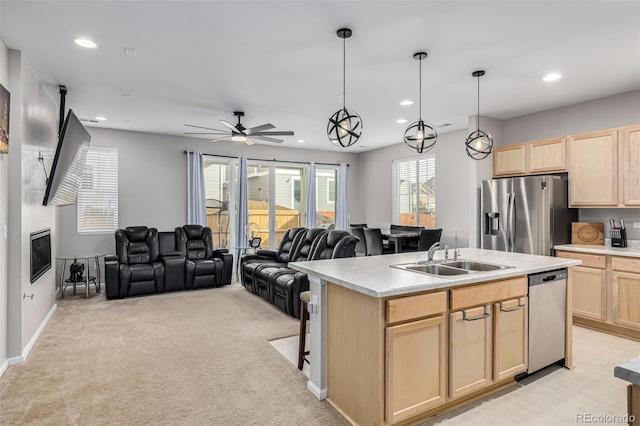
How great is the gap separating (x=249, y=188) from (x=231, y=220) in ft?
2.68

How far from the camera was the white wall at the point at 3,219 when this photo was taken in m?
3.06

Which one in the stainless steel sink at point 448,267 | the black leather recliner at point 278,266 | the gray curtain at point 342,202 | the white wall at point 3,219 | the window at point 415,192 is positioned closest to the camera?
the stainless steel sink at point 448,267

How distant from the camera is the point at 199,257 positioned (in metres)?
6.50

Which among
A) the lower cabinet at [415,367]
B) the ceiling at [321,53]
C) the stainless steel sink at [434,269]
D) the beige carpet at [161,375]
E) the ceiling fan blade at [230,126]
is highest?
the ceiling at [321,53]

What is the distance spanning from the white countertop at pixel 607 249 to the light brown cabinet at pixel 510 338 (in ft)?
6.45

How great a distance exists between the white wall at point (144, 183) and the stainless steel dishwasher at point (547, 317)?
20.4ft

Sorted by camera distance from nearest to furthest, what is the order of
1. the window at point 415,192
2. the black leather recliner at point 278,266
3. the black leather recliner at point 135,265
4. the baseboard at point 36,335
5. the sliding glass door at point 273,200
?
the baseboard at point 36,335, the black leather recliner at point 278,266, the black leather recliner at point 135,265, the window at point 415,192, the sliding glass door at point 273,200

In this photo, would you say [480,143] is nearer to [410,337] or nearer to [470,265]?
[470,265]

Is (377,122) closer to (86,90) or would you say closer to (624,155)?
(624,155)

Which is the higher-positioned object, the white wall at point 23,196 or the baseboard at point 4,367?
the white wall at point 23,196

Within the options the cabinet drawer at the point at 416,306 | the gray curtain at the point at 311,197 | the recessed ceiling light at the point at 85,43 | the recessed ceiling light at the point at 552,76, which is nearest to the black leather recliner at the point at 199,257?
the gray curtain at the point at 311,197

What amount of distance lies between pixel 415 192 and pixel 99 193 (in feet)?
20.2

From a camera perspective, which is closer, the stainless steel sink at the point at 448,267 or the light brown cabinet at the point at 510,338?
the light brown cabinet at the point at 510,338

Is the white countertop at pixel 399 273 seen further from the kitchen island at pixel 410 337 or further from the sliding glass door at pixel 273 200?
the sliding glass door at pixel 273 200
